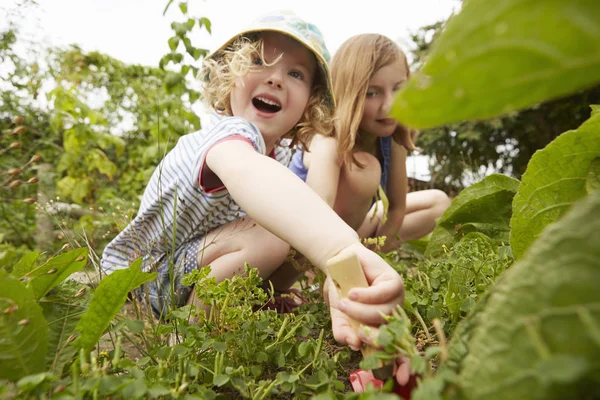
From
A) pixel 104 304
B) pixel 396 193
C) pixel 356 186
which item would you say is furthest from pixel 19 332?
pixel 396 193

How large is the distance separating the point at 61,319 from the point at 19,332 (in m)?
0.18

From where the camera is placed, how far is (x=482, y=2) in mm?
408

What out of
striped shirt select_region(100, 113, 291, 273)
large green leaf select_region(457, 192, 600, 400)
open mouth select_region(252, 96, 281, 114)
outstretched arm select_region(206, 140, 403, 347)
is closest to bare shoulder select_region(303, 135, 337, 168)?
open mouth select_region(252, 96, 281, 114)

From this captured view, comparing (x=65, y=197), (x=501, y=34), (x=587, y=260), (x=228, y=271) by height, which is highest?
(x=65, y=197)

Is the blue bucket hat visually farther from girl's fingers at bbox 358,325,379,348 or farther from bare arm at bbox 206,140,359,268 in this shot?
girl's fingers at bbox 358,325,379,348

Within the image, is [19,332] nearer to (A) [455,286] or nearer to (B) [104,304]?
(B) [104,304]

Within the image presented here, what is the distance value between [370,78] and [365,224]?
3.53ft

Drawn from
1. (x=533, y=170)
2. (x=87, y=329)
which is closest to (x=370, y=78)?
(x=533, y=170)

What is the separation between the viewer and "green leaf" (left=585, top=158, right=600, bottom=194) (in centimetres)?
88

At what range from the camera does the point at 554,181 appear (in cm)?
96

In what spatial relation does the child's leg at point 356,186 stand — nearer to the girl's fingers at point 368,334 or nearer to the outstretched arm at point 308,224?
the outstretched arm at point 308,224

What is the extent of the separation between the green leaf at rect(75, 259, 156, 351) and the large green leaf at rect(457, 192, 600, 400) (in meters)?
0.68

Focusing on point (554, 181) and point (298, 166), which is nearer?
point (554, 181)

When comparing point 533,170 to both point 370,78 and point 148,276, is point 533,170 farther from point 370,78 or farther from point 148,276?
point 370,78
